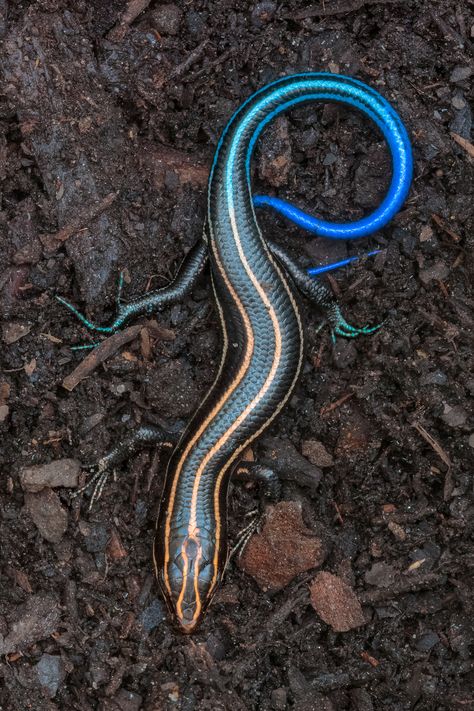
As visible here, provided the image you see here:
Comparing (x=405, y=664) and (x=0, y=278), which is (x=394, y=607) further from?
(x=0, y=278)

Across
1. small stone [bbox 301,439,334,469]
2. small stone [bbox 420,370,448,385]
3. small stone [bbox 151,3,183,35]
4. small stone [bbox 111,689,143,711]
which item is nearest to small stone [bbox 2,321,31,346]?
small stone [bbox 301,439,334,469]

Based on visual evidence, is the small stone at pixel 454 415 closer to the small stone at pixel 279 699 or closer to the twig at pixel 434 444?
the twig at pixel 434 444

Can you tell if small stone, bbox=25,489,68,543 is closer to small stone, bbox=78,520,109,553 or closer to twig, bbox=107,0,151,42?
small stone, bbox=78,520,109,553

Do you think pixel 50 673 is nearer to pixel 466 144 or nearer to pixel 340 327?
pixel 340 327

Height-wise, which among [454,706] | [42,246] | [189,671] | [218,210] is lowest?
[454,706]

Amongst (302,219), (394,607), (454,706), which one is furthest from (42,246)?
(454,706)

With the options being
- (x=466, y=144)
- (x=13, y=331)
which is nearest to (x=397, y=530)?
(x=466, y=144)

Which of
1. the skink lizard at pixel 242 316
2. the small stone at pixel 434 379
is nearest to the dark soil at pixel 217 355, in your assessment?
the small stone at pixel 434 379
